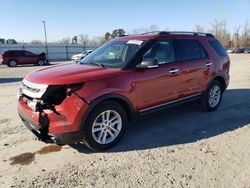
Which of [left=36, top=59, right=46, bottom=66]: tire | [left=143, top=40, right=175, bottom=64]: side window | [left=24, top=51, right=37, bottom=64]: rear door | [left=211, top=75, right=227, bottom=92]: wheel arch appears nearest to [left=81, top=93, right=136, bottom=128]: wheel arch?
[left=143, top=40, right=175, bottom=64]: side window

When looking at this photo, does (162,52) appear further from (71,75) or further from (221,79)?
(221,79)

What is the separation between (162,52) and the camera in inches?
213

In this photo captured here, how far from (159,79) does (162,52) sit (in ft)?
1.97

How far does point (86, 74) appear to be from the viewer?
4402 millimetres

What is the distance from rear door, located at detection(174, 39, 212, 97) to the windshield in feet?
3.37

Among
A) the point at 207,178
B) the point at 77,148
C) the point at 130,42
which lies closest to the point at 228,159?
the point at 207,178

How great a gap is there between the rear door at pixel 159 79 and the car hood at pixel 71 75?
578mm

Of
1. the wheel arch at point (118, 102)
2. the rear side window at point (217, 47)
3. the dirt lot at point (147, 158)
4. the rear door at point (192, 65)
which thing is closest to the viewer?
the dirt lot at point (147, 158)

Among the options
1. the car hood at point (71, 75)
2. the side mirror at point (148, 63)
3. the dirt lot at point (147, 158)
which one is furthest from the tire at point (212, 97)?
the car hood at point (71, 75)

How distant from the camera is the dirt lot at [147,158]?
3.65 m

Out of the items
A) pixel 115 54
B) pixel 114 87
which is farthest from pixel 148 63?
pixel 115 54

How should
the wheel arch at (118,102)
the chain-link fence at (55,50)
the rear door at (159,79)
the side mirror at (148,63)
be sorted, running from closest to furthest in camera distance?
the wheel arch at (118,102)
the side mirror at (148,63)
the rear door at (159,79)
the chain-link fence at (55,50)

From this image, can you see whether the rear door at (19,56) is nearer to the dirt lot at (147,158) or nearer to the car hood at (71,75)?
the dirt lot at (147,158)

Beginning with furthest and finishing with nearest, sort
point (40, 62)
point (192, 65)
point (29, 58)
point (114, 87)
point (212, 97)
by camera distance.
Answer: point (40, 62)
point (29, 58)
point (212, 97)
point (192, 65)
point (114, 87)
